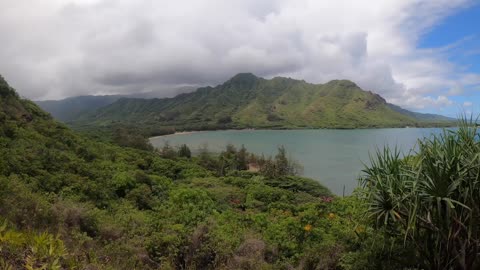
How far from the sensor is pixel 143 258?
6961mm

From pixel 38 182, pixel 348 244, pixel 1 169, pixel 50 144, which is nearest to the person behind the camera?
pixel 348 244

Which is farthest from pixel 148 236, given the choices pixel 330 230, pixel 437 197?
pixel 437 197

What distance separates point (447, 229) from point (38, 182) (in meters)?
15.1

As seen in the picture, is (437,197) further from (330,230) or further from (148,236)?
(148,236)

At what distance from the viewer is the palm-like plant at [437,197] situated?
6461mm

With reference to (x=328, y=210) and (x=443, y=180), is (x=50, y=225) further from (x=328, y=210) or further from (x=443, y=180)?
(x=328, y=210)

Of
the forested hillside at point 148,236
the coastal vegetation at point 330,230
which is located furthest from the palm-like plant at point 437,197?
the forested hillside at point 148,236

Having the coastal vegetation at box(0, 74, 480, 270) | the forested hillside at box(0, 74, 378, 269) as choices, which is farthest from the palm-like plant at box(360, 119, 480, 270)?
the forested hillside at box(0, 74, 378, 269)

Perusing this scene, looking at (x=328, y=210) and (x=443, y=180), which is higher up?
(x=443, y=180)

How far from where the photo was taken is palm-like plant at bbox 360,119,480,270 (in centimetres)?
646

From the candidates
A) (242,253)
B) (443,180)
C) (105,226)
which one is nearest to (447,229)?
(443,180)

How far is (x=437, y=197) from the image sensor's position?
6.39 m

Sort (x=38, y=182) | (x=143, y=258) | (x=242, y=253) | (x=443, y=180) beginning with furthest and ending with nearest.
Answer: (x=38, y=182)
(x=242, y=253)
(x=143, y=258)
(x=443, y=180)

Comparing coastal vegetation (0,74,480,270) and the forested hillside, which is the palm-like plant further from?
the forested hillside
